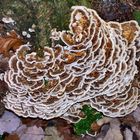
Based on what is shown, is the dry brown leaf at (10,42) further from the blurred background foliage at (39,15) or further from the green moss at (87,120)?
the green moss at (87,120)

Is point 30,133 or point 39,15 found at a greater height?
point 39,15

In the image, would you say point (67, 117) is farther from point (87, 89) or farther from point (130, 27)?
point (130, 27)

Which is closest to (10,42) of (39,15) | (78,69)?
(39,15)

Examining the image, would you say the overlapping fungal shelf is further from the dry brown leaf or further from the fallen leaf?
the fallen leaf

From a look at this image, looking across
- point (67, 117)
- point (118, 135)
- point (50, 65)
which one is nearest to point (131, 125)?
point (118, 135)

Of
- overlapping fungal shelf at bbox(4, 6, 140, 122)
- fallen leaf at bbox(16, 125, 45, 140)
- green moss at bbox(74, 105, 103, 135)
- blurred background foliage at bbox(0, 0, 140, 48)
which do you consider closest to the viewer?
overlapping fungal shelf at bbox(4, 6, 140, 122)

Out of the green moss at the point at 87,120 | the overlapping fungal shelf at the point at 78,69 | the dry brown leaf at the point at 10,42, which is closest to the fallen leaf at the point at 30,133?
the green moss at the point at 87,120

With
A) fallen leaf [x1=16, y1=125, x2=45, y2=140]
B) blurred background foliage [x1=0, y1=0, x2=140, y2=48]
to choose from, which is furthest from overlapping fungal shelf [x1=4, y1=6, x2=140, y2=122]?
fallen leaf [x1=16, y1=125, x2=45, y2=140]

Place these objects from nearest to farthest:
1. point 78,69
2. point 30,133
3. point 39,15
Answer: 1. point 78,69
2. point 39,15
3. point 30,133

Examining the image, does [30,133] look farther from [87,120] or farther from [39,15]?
[39,15]
